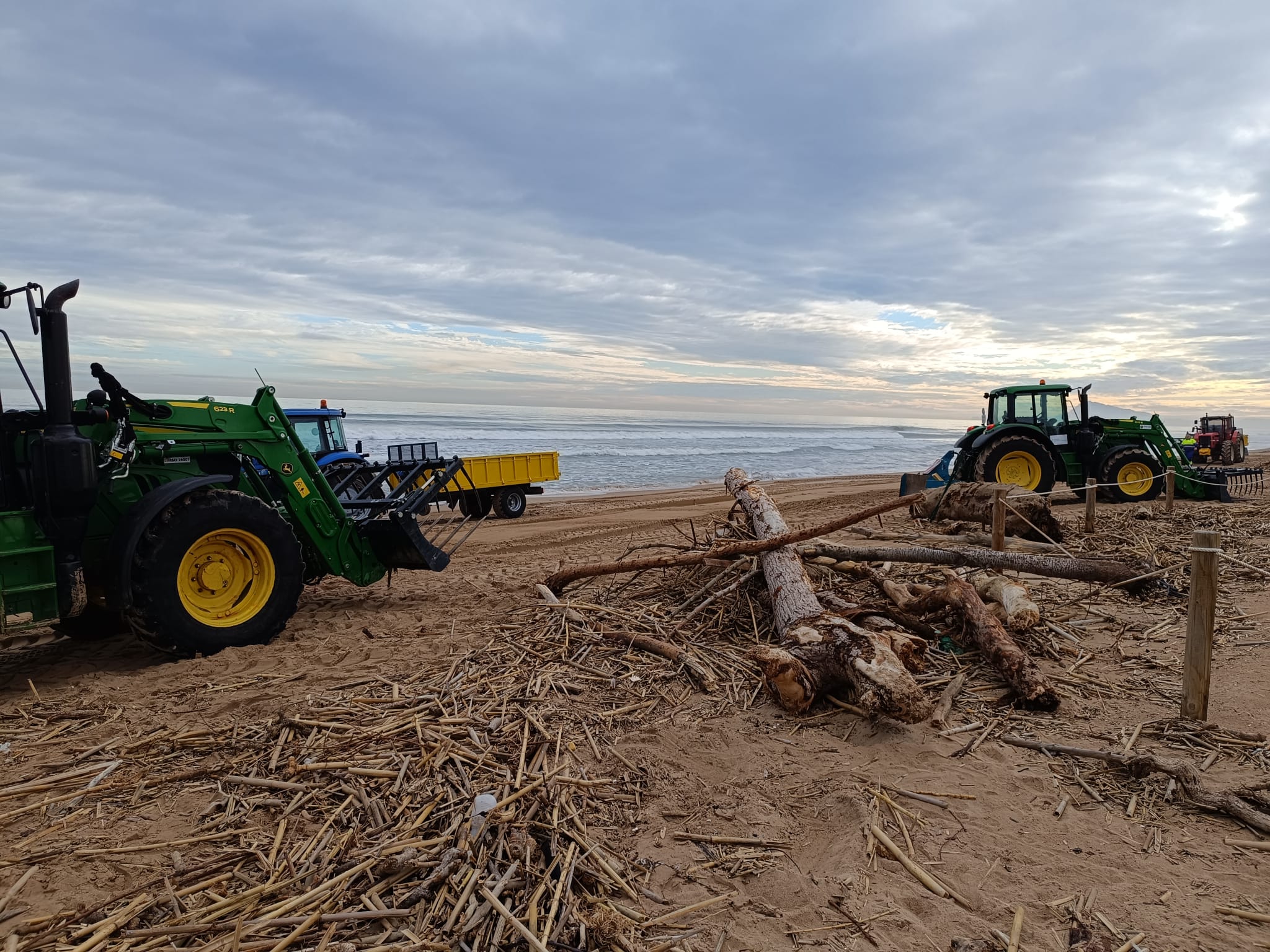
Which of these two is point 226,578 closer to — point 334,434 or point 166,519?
point 166,519

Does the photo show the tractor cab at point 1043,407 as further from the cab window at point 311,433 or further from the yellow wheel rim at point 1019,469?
the cab window at point 311,433

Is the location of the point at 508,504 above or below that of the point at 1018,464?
below

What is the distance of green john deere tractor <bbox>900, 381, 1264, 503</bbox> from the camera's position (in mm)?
13945

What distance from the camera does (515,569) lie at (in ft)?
30.7

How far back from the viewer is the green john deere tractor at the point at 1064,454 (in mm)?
13945

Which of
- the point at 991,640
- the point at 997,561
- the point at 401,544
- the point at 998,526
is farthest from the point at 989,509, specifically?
the point at 401,544

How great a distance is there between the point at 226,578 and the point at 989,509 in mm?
8792

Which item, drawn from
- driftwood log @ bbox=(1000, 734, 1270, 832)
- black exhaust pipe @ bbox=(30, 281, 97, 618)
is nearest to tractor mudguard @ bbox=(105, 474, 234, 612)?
black exhaust pipe @ bbox=(30, 281, 97, 618)

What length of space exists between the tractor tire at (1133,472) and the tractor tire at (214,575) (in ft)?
44.1

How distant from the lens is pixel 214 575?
6.02 metres

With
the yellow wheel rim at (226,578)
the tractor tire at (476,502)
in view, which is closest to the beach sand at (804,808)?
the yellow wheel rim at (226,578)

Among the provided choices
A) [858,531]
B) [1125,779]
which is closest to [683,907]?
[1125,779]

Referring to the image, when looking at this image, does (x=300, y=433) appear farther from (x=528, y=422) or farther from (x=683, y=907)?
(x=528, y=422)

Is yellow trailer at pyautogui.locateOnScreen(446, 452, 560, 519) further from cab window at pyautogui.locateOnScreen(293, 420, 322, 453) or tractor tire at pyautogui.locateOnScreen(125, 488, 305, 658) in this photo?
tractor tire at pyautogui.locateOnScreen(125, 488, 305, 658)
